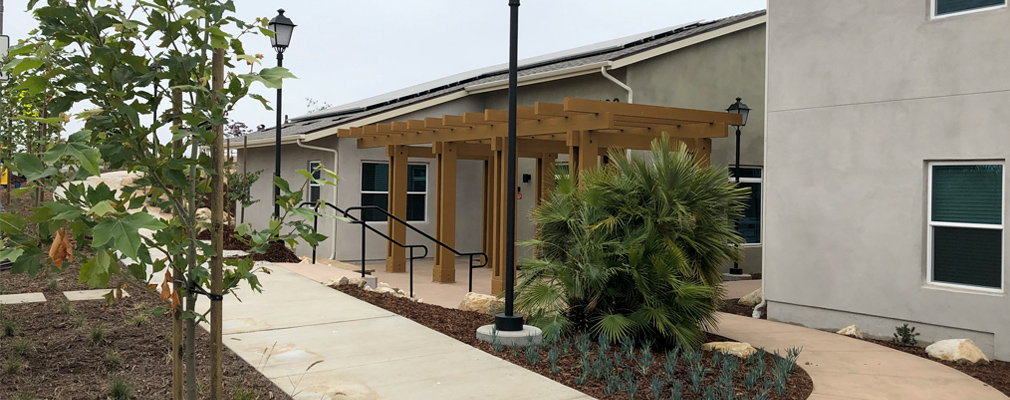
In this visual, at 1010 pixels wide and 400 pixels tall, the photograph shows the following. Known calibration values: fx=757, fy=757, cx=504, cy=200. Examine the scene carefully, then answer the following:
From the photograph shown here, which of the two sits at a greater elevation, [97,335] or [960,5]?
[960,5]

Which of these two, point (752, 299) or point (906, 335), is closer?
point (906, 335)

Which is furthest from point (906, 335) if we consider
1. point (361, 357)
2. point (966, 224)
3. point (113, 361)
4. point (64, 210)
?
point (64, 210)

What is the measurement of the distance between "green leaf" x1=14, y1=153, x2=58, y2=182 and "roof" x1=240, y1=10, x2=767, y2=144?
1118cm

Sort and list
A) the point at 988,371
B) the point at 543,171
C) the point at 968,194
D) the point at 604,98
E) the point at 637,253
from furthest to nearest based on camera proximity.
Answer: the point at 543,171 < the point at 604,98 < the point at 968,194 < the point at 637,253 < the point at 988,371

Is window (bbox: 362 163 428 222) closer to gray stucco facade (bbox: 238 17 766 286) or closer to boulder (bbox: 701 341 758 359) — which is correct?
gray stucco facade (bbox: 238 17 766 286)

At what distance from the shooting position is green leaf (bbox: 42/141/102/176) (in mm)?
2414

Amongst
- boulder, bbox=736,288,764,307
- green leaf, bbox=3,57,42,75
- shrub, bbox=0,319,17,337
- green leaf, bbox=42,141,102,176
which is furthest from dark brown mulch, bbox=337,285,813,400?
green leaf, bbox=3,57,42,75

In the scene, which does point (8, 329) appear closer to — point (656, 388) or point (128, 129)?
point (128, 129)

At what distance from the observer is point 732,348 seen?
703 cm

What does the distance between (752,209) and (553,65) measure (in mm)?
5078

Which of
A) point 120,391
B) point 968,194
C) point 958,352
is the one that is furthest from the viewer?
point 968,194

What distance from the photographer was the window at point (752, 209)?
15.3 metres

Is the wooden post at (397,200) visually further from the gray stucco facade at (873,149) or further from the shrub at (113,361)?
the shrub at (113,361)

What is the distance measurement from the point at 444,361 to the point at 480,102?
11.7 m
